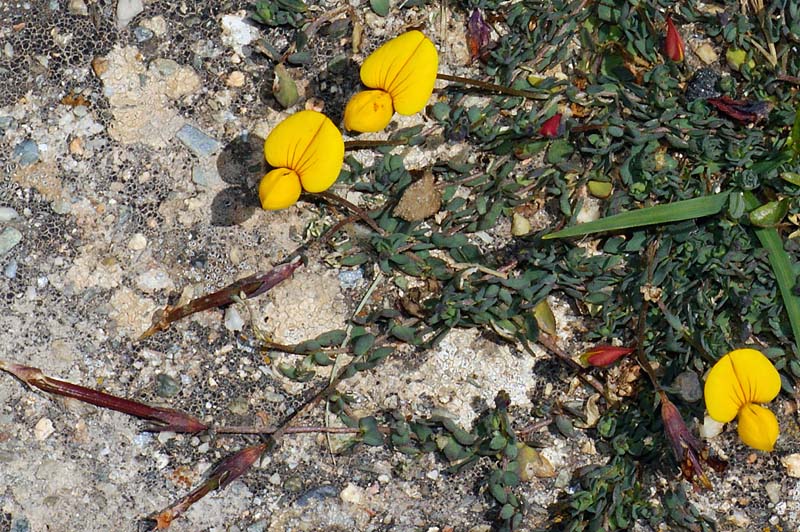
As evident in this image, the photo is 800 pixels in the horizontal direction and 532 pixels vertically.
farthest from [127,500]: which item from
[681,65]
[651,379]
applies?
[681,65]

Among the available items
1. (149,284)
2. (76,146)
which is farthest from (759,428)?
(76,146)

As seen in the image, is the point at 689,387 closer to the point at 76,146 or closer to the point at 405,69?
the point at 405,69

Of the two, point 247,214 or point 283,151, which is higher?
point 283,151

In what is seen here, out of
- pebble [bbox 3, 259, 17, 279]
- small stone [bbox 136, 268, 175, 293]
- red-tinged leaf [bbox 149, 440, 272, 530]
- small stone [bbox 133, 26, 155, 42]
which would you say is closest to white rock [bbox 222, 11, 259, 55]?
small stone [bbox 133, 26, 155, 42]

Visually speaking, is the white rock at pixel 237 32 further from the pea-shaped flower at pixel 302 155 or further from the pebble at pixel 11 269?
the pebble at pixel 11 269

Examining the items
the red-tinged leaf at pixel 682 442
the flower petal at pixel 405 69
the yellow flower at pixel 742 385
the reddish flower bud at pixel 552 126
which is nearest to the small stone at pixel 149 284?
the flower petal at pixel 405 69

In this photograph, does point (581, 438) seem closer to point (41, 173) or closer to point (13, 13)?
point (41, 173)
